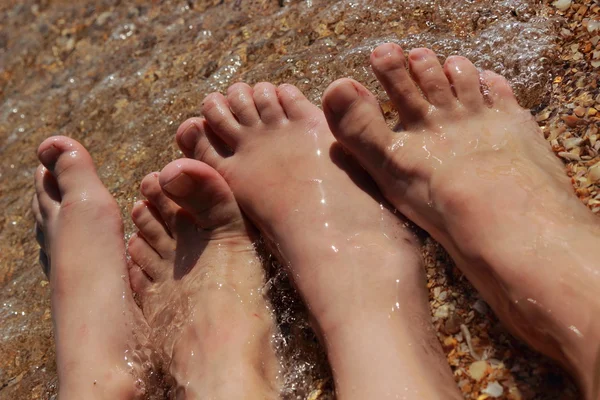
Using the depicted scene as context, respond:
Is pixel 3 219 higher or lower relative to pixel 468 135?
lower

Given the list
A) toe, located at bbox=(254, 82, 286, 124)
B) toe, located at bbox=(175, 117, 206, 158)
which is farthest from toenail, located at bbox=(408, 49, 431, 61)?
toe, located at bbox=(175, 117, 206, 158)

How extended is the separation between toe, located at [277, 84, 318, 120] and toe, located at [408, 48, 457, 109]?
1.12 feet

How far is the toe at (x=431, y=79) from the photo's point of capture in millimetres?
1706

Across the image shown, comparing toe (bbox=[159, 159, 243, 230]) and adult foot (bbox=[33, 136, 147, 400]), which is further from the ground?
toe (bbox=[159, 159, 243, 230])

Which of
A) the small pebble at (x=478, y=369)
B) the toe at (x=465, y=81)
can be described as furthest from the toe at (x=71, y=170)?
the small pebble at (x=478, y=369)

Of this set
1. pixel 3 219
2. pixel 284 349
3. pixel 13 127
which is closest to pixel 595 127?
pixel 284 349

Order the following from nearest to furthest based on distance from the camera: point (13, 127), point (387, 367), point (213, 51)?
point (387, 367) → point (213, 51) → point (13, 127)

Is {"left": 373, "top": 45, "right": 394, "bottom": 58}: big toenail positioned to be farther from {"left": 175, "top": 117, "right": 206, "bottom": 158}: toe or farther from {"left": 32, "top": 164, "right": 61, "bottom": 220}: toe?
{"left": 32, "top": 164, "right": 61, "bottom": 220}: toe

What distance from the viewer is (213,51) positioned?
8.13 feet

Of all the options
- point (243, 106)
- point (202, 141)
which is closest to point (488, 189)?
point (243, 106)

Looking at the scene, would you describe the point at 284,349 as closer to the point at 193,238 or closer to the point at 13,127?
the point at 193,238

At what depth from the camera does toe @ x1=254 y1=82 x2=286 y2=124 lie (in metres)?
1.91

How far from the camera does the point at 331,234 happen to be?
Answer: 67.1 inches

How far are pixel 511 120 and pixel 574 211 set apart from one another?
349 millimetres
